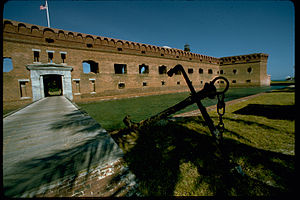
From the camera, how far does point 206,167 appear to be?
2053 millimetres

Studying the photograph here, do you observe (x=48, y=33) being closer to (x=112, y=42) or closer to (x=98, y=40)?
(x=98, y=40)

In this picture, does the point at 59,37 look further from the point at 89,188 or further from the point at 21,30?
the point at 89,188

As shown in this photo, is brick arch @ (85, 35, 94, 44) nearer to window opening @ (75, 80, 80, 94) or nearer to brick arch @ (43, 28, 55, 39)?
brick arch @ (43, 28, 55, 39)

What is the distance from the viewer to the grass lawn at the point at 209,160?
1627 millimetres

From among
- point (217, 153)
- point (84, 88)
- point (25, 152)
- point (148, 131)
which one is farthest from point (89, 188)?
point (84, 88)

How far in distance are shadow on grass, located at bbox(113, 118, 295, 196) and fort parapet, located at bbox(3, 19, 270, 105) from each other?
13.8 metres

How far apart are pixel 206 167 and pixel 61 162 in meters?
2.18

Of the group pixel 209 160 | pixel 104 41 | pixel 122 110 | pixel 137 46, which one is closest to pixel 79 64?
pixel 104 41

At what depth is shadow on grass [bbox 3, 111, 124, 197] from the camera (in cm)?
131

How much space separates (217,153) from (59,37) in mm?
17080

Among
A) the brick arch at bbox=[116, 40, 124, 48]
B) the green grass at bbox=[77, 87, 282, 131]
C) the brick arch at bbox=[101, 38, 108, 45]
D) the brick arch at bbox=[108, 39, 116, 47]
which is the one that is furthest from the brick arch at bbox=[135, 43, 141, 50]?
the green grass at bbox=[77, 87, 282, 131]

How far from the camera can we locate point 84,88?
14.3 meters

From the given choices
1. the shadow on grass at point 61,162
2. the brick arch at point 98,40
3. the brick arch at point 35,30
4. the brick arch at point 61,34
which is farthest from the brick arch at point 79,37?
the shadow on grass at point 61,162

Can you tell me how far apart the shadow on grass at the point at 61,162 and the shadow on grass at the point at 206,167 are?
57cm
